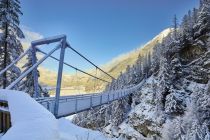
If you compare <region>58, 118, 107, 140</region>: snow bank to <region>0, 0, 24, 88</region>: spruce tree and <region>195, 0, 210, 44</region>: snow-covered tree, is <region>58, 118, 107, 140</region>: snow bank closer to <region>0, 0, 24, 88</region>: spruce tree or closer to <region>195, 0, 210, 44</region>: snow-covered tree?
<region>0, 0, 24, 88</region>: spruce tree

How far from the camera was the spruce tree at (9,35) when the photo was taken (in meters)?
20.0

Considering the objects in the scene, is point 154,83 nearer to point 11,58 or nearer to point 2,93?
point 11,58

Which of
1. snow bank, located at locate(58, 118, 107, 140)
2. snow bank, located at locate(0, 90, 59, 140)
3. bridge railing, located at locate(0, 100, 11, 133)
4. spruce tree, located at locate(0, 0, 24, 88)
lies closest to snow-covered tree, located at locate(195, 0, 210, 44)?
spruce tree, located at locate(0, 0, 24, 88)

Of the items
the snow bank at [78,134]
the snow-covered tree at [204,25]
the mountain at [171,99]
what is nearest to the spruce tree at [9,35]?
the snow bank at [78,134]

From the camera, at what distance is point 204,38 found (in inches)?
2473

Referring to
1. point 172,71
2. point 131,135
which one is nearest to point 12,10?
point 131,135

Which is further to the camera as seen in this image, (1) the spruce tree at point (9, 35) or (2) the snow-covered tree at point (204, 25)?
(2) the snow-covered tree at point (204, 25)

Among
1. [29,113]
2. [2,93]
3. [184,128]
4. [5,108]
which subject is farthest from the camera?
[184,128]

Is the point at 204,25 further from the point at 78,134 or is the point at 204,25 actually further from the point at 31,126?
the point at 31,126

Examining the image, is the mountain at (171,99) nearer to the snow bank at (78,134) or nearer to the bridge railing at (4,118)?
the snow bank at (78,134)

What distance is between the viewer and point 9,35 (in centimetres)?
2027

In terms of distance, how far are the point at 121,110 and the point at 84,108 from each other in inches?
1542

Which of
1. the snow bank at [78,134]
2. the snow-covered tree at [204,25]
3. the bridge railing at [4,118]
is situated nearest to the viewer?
the bridge railing at [4,118]

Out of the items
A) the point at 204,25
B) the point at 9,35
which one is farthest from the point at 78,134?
the point at 204,25
